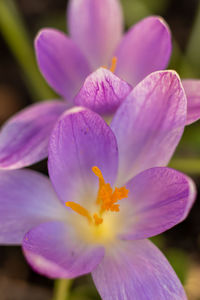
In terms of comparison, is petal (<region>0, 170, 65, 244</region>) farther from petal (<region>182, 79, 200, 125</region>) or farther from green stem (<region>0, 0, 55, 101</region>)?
green stem (<region>0, 0, 55, 101</region>)

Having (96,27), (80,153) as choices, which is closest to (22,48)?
(96,27)

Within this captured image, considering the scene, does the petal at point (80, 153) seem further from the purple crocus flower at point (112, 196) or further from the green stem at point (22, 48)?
the green stem at point (22, 48)

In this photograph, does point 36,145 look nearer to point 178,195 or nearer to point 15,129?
point 15,129

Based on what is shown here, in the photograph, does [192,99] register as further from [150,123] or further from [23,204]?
[23,204]

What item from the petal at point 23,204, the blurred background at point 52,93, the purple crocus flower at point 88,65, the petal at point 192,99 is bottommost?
the blurred background at point 52,93

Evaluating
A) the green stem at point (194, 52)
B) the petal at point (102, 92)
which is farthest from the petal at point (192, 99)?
the green stem at point (194, 52)

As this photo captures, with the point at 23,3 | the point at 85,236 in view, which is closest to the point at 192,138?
the point at 85,236

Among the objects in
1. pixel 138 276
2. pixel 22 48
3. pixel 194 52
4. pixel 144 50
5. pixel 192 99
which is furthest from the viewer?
pixel 194 52
